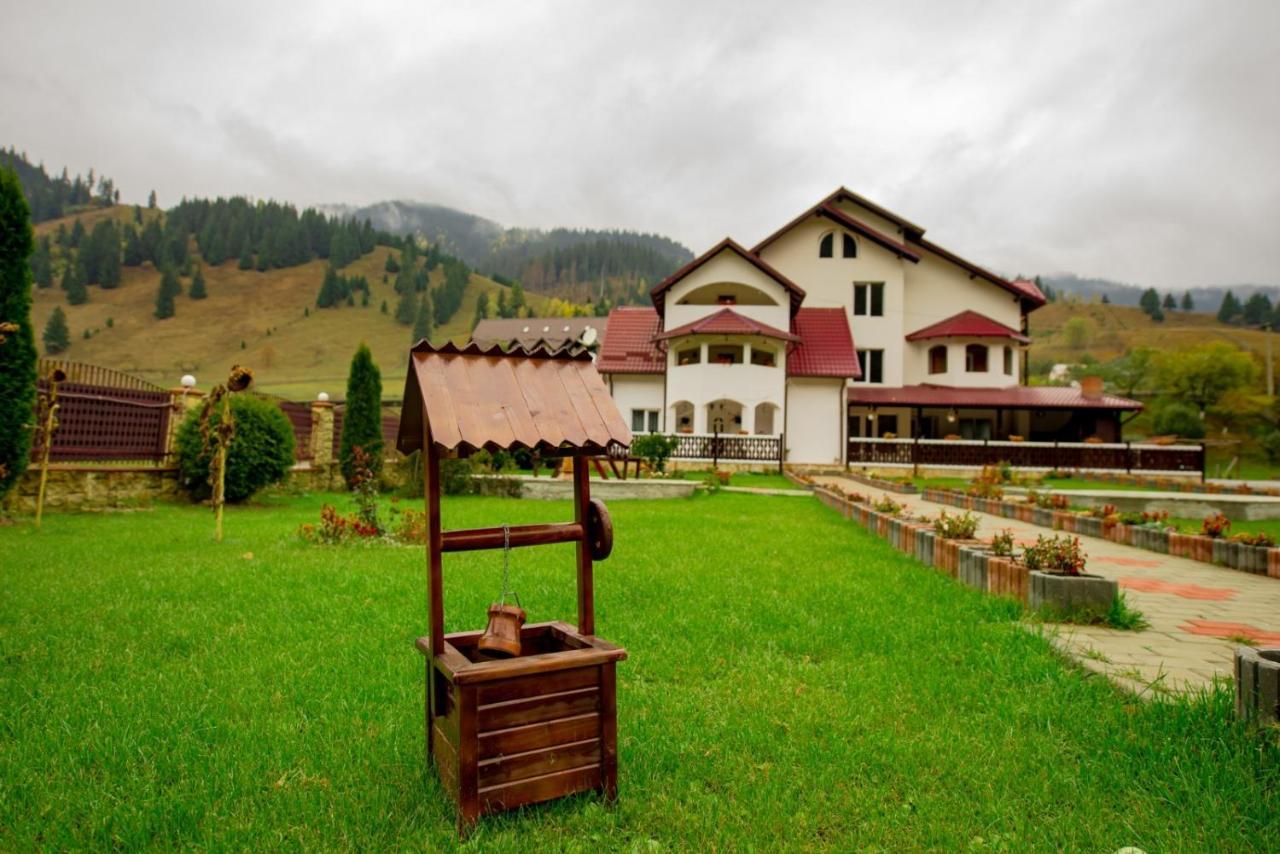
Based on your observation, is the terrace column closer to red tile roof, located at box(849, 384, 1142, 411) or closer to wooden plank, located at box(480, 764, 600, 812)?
wooden plank, located at box(480, 764, 600, 812)

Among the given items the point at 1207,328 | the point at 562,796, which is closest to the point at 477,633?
the point at 562,796

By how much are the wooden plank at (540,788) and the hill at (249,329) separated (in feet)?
223

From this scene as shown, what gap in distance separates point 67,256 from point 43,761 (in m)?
146

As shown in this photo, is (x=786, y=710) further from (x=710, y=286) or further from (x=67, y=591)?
(x=710, y=286)

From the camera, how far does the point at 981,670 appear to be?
4.01m

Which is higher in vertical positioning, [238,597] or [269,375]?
[269,375]

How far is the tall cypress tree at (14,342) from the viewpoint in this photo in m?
10.6

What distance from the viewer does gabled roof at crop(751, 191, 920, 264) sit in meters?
30.5

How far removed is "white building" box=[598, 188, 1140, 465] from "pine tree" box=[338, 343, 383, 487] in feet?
38.3

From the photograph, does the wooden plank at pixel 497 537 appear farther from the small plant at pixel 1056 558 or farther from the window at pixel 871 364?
the window at pixel 871 364

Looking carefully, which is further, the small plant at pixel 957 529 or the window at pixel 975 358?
the window at pixel 975 358

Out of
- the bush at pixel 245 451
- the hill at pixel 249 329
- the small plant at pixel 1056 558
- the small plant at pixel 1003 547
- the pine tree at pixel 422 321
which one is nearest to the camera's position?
the small plant at pixel 1056 558

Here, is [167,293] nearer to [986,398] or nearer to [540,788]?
[986,398]

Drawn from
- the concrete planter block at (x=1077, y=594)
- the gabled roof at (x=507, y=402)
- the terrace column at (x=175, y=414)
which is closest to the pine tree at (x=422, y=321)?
the terrace column at (x=175, y=414)
